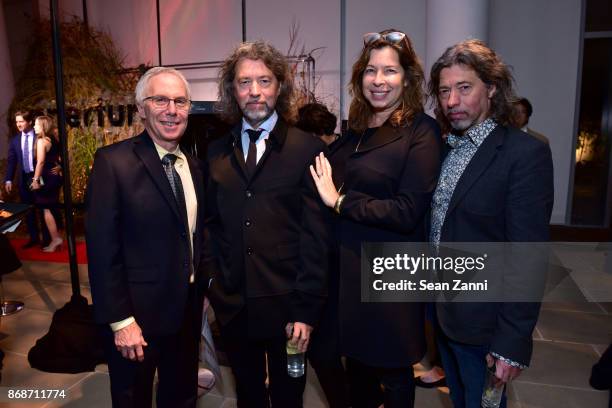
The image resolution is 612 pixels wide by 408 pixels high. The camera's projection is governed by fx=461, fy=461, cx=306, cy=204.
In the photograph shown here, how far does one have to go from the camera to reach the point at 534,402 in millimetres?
2461

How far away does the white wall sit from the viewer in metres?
6.24

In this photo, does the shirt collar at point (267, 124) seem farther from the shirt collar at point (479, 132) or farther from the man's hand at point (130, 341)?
the man's hand at point (130, 341)

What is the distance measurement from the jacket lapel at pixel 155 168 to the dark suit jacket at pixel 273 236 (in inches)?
6.3

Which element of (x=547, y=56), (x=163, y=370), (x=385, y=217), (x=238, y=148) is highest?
(x=547, y=56)

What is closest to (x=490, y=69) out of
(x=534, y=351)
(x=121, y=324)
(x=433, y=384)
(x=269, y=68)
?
(x=269, y=68)

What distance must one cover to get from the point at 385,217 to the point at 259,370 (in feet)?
2.66

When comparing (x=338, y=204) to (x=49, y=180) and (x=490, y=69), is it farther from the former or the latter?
(x=49, y=180)

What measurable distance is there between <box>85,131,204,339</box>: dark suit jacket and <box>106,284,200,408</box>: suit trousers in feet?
0.35

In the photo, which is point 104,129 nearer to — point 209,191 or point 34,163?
point 34,163

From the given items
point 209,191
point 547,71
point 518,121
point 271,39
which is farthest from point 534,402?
point 271,39

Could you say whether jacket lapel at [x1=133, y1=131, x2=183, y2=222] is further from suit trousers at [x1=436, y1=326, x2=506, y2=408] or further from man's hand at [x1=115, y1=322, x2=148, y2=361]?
suit trousers at [x1=436, y1=326, x2=506, y2=408]

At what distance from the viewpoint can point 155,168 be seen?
1.59 m

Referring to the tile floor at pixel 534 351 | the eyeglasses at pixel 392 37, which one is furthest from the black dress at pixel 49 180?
the eyeglasses at pixel 392 37

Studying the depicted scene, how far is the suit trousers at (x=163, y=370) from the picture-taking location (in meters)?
1.65
